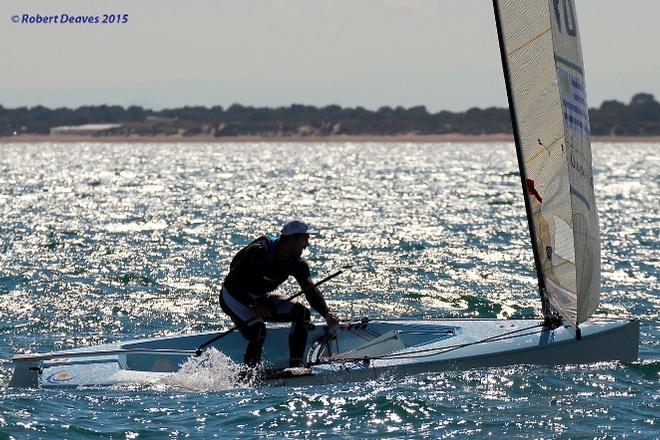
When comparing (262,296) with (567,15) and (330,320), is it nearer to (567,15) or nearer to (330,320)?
(330,320)

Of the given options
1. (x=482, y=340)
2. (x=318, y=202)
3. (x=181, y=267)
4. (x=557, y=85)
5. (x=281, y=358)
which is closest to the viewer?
(x=557, y=85)

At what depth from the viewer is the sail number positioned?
977 centimetres

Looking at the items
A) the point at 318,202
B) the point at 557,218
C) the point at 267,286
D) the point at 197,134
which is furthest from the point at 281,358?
the point at 197,134

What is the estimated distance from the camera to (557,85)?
9766mm

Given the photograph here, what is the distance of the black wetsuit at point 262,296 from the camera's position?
Result: 33.1 feet

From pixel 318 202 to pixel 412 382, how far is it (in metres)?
25.3

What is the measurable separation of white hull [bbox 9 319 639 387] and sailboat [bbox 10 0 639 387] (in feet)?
0.04

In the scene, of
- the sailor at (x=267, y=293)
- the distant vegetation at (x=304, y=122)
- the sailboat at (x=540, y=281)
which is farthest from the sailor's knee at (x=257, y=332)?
the distant vegetation at (x=304, y=122)

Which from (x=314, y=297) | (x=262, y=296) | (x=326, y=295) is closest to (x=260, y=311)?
(x=262, y=296)

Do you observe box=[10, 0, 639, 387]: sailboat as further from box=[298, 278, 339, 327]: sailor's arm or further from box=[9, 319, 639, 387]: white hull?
box=[298, 278, 339, 327]: sailor's arm

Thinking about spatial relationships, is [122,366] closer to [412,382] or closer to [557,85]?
[412,382]

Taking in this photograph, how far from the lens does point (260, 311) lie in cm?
1027

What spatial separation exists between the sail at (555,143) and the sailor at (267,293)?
1877mm

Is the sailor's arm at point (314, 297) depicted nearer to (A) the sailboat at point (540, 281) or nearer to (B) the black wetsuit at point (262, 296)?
(B) the black wetsuit at point (262, 296)
